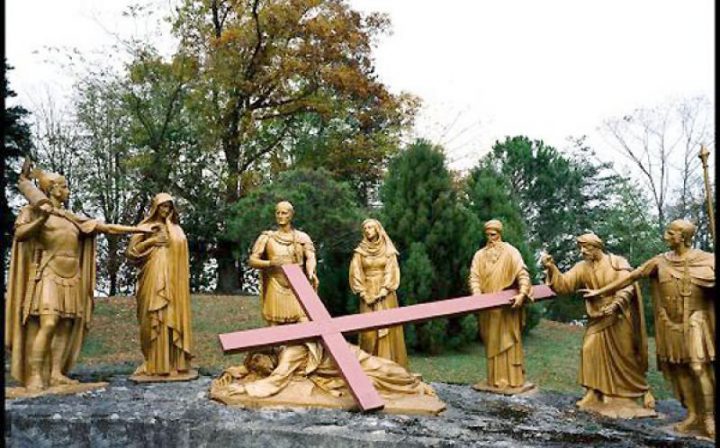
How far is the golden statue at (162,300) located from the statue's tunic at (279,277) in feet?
3.77

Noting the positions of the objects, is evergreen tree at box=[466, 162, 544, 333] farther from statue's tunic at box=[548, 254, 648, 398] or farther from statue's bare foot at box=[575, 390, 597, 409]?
statue's bare foot at box=[575, 390, 597, 409]

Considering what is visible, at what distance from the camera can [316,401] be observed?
25.3 ft

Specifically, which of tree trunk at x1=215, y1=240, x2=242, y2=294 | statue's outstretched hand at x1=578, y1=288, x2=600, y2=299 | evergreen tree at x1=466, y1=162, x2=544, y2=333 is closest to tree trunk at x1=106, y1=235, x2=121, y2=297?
tree trunk at x1=215, y1=240, x2=242, y2=294

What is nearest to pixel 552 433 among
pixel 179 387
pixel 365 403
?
pixel 365 403

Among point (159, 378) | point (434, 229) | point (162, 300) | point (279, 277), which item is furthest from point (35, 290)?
point (434, 229)

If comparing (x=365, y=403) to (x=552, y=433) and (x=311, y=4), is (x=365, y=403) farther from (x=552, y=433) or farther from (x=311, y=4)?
(x=311, y=4)

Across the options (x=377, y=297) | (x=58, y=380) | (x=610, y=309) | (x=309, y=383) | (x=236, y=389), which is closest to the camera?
(x=236, y=389)

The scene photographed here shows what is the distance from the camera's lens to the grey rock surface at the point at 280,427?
21.4 ft

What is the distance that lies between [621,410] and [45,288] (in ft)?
22.8

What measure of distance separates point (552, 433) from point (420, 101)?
60.7 ft

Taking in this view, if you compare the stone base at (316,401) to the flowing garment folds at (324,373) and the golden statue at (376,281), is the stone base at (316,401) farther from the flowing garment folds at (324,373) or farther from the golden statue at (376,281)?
the golden statue at (376,281)

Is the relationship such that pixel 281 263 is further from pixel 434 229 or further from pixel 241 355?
pixel 241 355

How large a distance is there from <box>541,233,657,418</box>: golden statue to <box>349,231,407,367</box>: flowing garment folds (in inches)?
98.8

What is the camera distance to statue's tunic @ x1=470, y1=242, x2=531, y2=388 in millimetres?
9141
